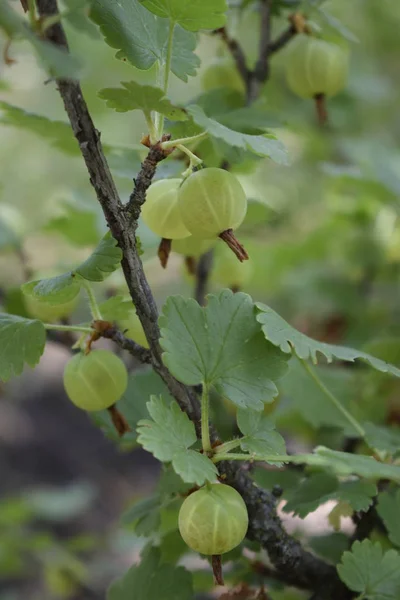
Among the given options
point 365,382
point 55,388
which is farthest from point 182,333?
→ point 55,388

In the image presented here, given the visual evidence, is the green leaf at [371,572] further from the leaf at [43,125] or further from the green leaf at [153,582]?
the leaf at [43,125]

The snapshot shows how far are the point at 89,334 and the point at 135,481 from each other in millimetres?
1593

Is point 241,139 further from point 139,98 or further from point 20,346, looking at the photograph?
point 20,346

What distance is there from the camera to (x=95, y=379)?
563 millimetres

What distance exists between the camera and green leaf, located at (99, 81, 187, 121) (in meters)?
0.44

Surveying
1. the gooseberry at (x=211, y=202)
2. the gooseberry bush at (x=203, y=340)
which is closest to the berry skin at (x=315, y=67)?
the gooseberry bush at (x=203, y=340)

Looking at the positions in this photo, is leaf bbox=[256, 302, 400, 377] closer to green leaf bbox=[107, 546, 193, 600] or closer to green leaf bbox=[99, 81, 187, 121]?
green leaf bbox=[99, 81, 187, 121]

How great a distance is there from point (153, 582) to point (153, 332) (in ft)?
0.99

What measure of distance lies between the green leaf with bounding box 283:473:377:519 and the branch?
3cm

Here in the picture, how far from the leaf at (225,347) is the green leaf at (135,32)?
8.0 inches

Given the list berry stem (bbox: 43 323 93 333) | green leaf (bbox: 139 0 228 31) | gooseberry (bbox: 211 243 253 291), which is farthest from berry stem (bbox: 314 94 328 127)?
berry stem (bbox: 43 323 93 333)

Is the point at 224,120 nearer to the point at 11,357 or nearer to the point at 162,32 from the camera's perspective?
the point at 162,32

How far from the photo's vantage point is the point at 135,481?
2.07 meters

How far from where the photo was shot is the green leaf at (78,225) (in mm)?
1053
